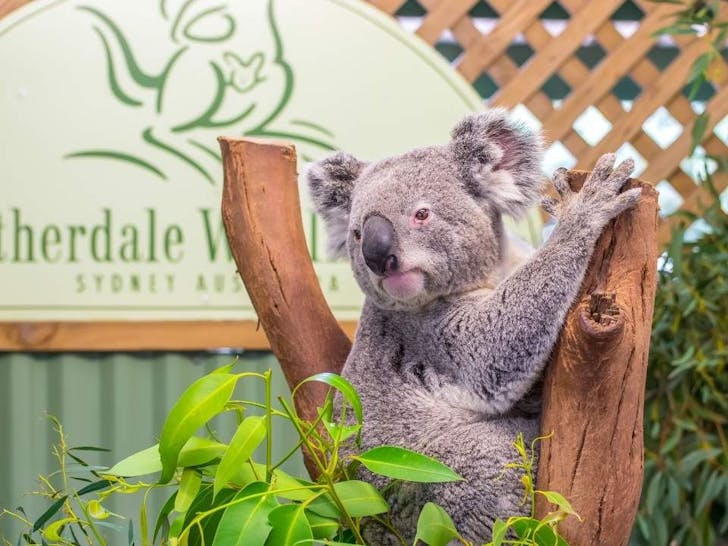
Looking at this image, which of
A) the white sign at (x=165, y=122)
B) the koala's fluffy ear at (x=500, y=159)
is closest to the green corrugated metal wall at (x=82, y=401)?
the white sign at (x=165, y=122)

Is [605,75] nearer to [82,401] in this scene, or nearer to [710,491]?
[710,491]

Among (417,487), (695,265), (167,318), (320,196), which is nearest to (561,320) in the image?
(417,487)

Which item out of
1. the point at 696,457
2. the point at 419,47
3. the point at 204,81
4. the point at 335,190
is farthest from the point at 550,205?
the point at 204,81

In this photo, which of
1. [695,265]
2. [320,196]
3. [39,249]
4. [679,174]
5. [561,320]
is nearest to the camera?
[561,320]

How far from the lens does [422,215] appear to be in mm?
990

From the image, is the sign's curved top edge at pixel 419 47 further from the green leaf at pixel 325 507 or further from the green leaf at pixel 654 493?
the green leaf at pixel 325 507

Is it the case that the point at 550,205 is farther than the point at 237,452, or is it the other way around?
the point at 550,205

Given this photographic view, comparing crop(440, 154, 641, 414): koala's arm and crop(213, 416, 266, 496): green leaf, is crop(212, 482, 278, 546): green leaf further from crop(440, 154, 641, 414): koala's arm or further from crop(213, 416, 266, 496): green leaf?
crop(440, 154, 641, 414): koala's arm

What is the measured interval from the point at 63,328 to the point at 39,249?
7.5 inches

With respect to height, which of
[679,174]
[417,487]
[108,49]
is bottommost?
[417,487]

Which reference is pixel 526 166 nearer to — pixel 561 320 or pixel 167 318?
pixel 561 320

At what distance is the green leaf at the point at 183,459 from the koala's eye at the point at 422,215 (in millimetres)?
313

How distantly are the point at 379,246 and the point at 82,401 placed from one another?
4.84 feet

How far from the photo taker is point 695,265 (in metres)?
1.96
